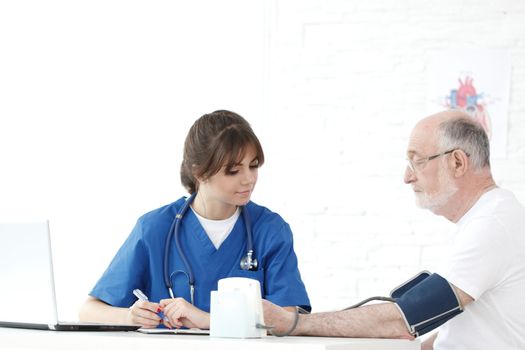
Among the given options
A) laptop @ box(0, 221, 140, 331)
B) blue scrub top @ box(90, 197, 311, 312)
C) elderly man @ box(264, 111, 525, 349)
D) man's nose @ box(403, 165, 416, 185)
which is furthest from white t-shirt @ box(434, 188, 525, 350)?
laptop @ box(0, 221, 140, 331)

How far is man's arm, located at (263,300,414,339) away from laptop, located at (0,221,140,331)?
0.43 meters

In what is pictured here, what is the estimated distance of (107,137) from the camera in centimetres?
395

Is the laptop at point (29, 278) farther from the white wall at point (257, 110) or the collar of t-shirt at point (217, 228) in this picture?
the white wall at point (257, 110)

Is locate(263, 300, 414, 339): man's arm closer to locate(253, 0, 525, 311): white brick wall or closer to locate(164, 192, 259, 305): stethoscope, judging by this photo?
locate(164, 192, 259, 305): stethoscope

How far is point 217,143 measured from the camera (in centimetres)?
237

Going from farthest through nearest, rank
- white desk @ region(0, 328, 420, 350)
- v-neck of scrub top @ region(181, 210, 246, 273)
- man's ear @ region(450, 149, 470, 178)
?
v-neck of scrub top @ region(181, 210, 246, 273)
man's ear @ region(450, 149, 470, 178)
white desk @ region(0, 328, 420, 350)

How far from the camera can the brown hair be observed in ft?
7.77

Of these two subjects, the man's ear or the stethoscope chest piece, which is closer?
the man's ear

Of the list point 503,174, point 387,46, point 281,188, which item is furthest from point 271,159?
point 503,174

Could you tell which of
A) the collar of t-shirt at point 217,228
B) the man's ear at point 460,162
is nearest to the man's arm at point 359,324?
the man's ear at point 460,162

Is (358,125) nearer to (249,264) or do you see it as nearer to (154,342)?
(249,264)

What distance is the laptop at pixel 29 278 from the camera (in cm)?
185

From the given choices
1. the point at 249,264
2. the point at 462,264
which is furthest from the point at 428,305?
the point at 249,264

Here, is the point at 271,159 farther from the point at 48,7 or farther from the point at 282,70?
the point at 48,7
